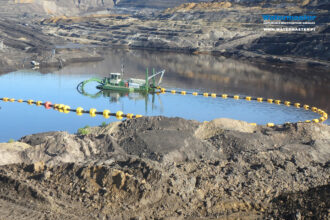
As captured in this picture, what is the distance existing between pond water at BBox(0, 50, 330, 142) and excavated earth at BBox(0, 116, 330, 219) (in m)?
11.6

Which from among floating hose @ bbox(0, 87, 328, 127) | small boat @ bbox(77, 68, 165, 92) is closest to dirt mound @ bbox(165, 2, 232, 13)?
small boat @ bbox(77, 68, 165, 92)

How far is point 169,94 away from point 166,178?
32.7 m

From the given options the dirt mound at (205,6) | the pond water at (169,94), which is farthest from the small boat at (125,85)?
the dirt mound at (205,6)

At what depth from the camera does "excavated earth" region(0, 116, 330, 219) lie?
15617mm

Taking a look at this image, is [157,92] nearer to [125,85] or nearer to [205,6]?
[125,85]

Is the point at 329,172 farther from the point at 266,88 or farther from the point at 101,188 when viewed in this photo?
the point at 266,88

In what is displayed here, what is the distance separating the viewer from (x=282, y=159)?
20.8 metres

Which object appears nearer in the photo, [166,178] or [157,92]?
[166,178]

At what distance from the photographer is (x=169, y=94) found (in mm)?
49156

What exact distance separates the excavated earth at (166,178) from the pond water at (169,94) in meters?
11.6

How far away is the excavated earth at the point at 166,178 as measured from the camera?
1562cm

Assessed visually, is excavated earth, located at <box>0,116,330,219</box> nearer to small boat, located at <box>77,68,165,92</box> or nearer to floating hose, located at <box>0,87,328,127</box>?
floating hose, located at <box>0,87,328,127</box>

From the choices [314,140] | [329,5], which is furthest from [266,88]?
[329,5]

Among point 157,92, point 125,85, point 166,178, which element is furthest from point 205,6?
point 166,178
